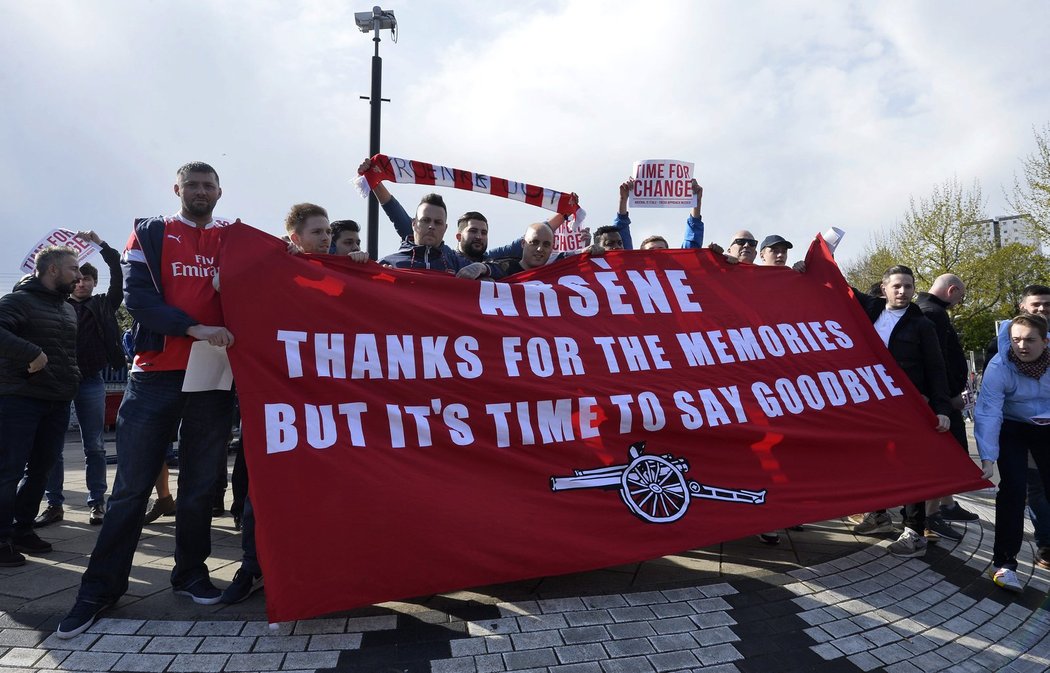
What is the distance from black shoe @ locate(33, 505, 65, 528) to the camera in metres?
4.83

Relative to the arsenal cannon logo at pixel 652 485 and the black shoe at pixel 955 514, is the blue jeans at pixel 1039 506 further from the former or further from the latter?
the arsenal cannon logo at pixel 652 485

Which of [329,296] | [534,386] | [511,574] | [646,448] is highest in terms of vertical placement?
[329,296]

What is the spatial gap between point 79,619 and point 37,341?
2.17 m

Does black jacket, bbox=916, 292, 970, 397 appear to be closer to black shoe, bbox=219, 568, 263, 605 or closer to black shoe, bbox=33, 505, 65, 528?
black shoe, bbox=219, 568, 263, 605

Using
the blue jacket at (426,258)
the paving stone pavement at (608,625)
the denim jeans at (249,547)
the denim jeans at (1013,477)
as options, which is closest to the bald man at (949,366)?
the denim jeans at (1013,477)

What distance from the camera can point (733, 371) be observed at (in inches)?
163

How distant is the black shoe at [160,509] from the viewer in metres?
4.92

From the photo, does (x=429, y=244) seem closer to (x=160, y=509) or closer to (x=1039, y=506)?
(x=160, y=509)

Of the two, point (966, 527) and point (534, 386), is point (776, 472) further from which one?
point (966, 527)

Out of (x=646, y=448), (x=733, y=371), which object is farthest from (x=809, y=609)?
(x=733, y=371)

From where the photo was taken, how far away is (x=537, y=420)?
3.51 m

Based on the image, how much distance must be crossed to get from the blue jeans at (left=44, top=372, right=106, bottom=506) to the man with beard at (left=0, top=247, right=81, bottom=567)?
41 centimetres

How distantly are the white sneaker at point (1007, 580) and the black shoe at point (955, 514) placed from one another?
144cm

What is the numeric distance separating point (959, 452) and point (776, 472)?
153 cm
